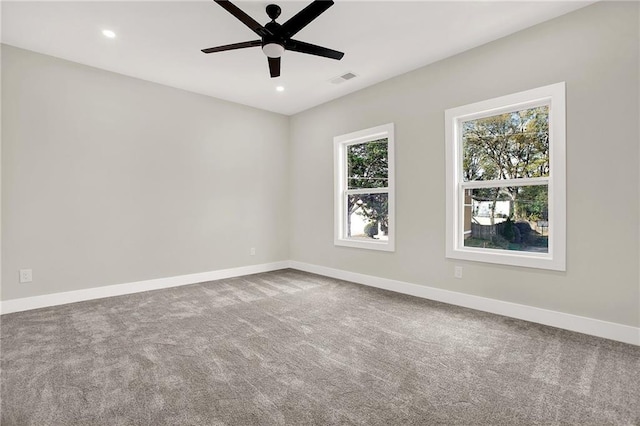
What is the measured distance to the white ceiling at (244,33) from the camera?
270 centimetres

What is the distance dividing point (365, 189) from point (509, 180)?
1.93 metres

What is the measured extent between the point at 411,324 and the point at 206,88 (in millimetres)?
4027

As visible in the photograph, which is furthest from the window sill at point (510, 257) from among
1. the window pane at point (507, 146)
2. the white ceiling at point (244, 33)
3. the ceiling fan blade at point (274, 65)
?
the ceiling fan blade at point (274, 65)

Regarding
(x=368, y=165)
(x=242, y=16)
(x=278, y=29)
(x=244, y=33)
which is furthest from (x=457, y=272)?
(x=244, y=33)

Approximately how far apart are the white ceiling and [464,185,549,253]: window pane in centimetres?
158

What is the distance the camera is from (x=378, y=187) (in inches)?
178

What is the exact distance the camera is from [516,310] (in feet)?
10.1

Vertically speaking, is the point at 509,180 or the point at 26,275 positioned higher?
the point at 509,180

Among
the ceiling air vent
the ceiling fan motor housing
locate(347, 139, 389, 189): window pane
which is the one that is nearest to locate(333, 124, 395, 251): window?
locate(347, 139, 389, 189): window pane

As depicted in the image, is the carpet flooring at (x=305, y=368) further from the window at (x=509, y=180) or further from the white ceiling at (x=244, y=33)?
the white ceiling at (x=244, y=33)

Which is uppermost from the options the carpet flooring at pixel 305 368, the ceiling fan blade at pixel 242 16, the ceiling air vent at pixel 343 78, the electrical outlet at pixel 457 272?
the ceiling air vent at pixel 343 78

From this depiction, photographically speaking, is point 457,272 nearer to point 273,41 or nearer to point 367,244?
point 367,244

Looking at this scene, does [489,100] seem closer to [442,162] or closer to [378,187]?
[442,162]

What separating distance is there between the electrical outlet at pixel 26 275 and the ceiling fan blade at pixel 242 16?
11.2ft
